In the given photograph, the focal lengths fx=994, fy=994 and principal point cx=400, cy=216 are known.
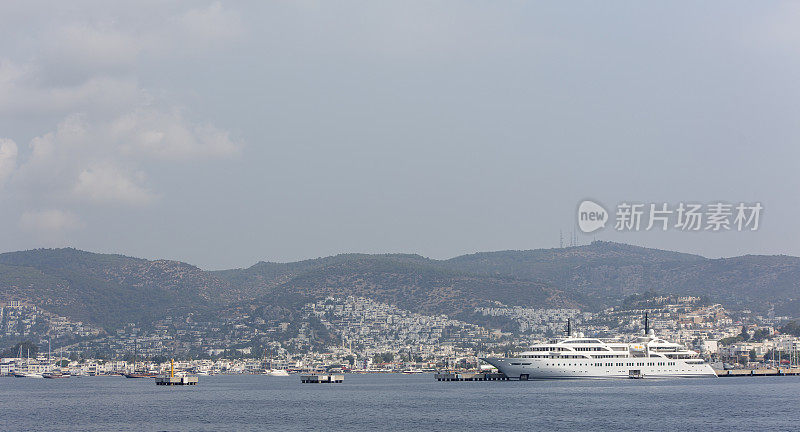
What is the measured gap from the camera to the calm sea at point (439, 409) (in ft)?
326

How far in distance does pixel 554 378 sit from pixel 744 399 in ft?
163

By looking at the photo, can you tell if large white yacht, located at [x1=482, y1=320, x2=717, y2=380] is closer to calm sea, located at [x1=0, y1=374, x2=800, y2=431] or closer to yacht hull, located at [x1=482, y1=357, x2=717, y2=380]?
yacht hull, located at [x1=482, y1=357, x2=717, y2=380]

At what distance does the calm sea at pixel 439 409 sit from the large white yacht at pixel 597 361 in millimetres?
10236

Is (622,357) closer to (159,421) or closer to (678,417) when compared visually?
(678,417)

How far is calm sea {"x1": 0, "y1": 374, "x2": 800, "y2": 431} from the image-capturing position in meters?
99.5

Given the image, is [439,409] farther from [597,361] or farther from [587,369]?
[597,361]

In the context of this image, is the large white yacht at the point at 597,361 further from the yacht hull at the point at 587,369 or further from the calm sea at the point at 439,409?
the calm sea at the point at 439,409

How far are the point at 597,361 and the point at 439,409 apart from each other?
2524 inches

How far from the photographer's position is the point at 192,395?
161m

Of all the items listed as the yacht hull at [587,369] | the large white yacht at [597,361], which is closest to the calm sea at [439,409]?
the yacht hull at [587,369]

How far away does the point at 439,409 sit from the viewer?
392ft

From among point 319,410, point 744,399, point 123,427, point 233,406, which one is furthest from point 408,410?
point 744,399

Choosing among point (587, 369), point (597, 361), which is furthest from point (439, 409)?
point (597, 361)

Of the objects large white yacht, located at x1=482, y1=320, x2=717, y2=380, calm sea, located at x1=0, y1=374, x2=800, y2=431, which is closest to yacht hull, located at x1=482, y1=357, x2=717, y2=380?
large white yacht, located at x1=482, y1=320, x2=717, y2=380
